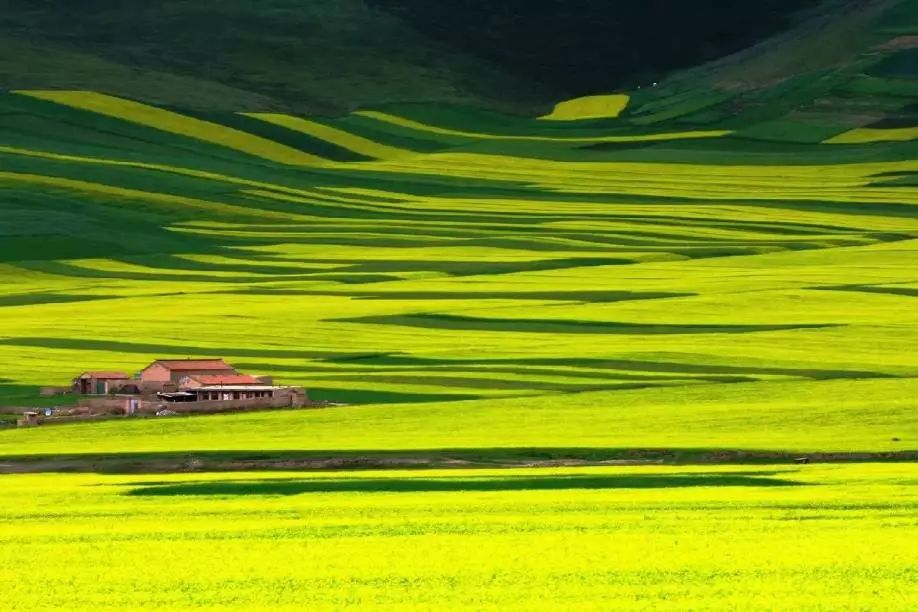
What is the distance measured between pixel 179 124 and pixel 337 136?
35.3 feet

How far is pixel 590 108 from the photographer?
138875 millimetres

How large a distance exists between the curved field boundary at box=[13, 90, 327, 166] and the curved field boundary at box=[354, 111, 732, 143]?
13.4 m

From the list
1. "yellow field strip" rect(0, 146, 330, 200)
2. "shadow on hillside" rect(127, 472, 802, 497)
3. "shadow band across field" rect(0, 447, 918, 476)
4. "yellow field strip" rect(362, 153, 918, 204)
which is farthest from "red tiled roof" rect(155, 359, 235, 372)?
"yellow field strip" rect(362, 153, 918, 204)

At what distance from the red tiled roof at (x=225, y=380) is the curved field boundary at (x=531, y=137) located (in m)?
77.8

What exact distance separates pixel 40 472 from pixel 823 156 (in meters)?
85.8

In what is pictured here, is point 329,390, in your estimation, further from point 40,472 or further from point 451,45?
point 451,45

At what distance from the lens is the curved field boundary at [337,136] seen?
120 m

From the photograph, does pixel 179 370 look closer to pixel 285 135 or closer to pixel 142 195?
pixel 142 195

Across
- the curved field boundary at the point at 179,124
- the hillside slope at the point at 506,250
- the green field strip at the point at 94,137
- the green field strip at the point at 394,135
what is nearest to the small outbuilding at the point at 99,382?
the hillside slope at the point at 506,250

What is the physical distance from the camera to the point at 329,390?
1861 inches

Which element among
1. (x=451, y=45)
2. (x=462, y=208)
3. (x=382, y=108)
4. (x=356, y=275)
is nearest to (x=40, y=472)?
(x=356, y=275)

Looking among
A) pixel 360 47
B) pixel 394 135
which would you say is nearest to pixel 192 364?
pixel 394 135

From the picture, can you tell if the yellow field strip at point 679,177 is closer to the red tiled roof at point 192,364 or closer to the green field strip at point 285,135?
the green field strip at point 285,135

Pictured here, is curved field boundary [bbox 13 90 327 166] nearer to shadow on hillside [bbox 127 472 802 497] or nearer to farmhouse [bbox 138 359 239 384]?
farmhouse [bbox 138 359 239 384]
